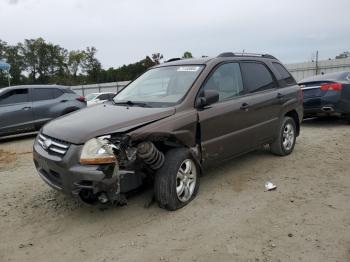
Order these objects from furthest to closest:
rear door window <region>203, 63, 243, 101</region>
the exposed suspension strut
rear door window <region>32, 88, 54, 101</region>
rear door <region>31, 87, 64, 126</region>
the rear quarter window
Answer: the rear quarter window, rear door window <region>32, 88, 54, 101</region>, rear door <region>31, 87, 64, 126</region>, rear door window <region>203, 63, 243, 101</region>, the exposed suspension strut

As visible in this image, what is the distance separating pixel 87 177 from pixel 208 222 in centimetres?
137

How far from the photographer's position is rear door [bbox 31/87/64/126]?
10.6 m

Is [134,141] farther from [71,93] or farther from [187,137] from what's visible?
[71,93]

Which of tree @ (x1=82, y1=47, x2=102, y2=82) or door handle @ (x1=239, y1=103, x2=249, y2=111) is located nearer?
door handle @ (x1=239, y1=103, x2=249, y2=111)

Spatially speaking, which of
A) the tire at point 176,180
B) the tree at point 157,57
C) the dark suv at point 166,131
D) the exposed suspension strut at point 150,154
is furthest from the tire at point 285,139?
the tree at point 157,57

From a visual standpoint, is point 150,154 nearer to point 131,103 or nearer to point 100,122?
point 100,122

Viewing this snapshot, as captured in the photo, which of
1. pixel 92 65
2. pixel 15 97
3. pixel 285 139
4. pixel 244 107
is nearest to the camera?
pixel 244 107

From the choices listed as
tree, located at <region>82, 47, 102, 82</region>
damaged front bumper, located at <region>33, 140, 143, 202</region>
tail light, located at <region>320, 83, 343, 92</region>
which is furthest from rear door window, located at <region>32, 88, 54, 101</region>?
tree, located at <region>82, 47, 102, 82</region>

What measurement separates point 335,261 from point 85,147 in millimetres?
2544

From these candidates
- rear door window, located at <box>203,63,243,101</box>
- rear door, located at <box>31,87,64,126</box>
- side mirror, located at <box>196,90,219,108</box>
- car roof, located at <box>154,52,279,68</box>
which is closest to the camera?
side mirror, located at <box>196,90,219,108</box>

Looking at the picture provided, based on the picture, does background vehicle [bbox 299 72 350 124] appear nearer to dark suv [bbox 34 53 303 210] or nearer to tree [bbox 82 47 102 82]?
dark suv [bbox 34 53 303 210]

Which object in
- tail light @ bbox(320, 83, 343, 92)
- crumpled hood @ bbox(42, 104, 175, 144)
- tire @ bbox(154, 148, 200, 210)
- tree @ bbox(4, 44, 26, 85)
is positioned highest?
tree @ bbox(4, 44, 26, 85)

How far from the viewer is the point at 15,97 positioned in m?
10.4

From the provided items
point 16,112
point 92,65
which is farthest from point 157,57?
point 16,112
